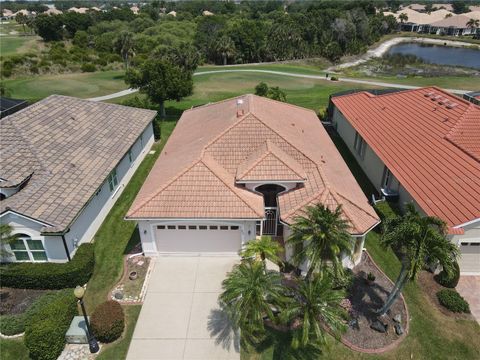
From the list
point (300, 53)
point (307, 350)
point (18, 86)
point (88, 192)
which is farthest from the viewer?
point (300, 53)

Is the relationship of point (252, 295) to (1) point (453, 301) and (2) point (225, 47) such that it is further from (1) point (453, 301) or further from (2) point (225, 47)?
(2) point (225, 47)

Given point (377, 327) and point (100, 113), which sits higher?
point (100, 113)

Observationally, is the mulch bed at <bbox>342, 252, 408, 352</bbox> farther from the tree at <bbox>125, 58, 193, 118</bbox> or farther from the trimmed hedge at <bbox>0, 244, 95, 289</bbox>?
the tree at <bbox>125, 58, 193, 118</bbox>

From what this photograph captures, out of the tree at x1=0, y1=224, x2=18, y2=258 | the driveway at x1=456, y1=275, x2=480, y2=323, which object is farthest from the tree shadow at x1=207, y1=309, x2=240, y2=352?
the driveway at x1=456, y1=275, x2=480, y2=323

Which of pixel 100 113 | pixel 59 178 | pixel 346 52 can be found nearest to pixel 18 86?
pixel 100 113

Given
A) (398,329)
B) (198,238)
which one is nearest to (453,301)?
(398,329)

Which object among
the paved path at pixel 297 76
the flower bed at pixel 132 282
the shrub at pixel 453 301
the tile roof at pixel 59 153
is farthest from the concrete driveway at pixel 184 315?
the paved path at pixel 297 76

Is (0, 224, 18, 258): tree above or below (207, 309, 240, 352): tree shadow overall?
above

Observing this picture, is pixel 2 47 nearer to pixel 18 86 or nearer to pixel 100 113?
pixel 18 86
